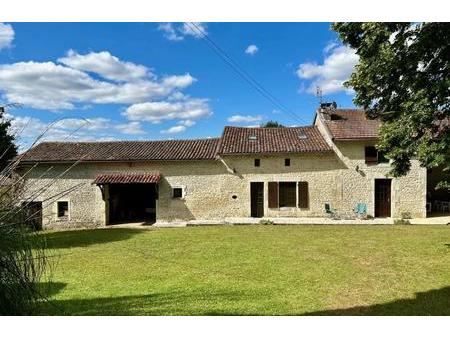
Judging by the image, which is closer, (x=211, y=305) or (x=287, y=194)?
(x=211, y=305)

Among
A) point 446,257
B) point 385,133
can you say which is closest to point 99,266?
point 385,133

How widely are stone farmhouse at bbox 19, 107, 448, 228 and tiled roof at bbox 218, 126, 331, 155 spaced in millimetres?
59

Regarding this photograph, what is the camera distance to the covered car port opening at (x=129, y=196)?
62.3 ft

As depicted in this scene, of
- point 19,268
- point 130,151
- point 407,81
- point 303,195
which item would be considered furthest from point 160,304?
point 130,151

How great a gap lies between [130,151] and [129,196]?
3417 mm

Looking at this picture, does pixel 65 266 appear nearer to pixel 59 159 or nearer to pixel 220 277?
pixel 220 277

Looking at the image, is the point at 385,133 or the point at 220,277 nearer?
the point at 220,277

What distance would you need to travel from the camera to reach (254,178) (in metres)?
18.8

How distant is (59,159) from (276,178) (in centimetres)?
1218

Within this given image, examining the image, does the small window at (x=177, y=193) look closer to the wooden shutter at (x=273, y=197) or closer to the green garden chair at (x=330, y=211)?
the wooden shutter at (x=273, y=197)

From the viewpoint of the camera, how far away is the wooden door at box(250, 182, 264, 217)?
18.9m

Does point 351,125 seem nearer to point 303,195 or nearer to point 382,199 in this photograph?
point 382,199

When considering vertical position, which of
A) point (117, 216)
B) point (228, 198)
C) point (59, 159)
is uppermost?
point (59, 159)

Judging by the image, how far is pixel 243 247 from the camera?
450 inches
